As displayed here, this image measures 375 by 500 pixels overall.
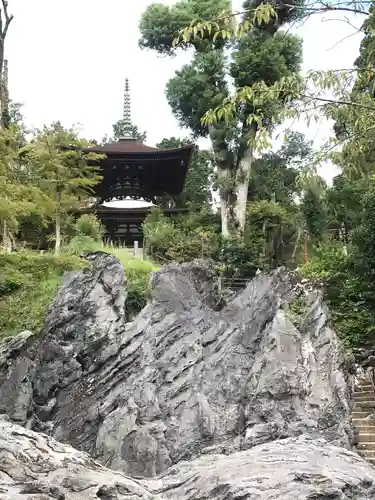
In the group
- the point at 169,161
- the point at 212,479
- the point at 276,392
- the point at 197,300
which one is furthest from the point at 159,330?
the point at 169,161

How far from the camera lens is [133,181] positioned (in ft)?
73.3

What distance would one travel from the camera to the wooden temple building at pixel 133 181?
68.2 ft

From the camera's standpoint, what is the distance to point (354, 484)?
12.0 ft

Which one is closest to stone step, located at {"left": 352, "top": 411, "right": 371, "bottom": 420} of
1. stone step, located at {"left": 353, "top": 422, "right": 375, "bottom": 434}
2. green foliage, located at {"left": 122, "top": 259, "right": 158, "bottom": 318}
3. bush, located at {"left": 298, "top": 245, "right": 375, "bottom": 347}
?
stone step, located at {"left": 353, "top": 422, "right": 375, "bottom": 434}

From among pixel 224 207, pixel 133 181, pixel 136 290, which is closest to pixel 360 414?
pixel 136 290

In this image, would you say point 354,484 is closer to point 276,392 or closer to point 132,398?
point 276,392

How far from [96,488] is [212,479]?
84 cm

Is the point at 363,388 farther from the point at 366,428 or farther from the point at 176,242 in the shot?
the point at 176,242

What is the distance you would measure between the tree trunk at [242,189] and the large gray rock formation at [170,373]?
9.25 m

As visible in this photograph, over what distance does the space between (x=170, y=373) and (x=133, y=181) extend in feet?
46.3

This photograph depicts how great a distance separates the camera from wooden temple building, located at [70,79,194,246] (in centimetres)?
2080

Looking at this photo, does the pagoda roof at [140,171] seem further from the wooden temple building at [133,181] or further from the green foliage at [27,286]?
the green foliage at [27,286]

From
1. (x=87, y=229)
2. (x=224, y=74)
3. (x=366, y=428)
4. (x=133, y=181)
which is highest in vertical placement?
(x=224, y=74)

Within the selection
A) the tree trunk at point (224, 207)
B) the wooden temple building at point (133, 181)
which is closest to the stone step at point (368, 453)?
the tree trunk at point (224, 207)
